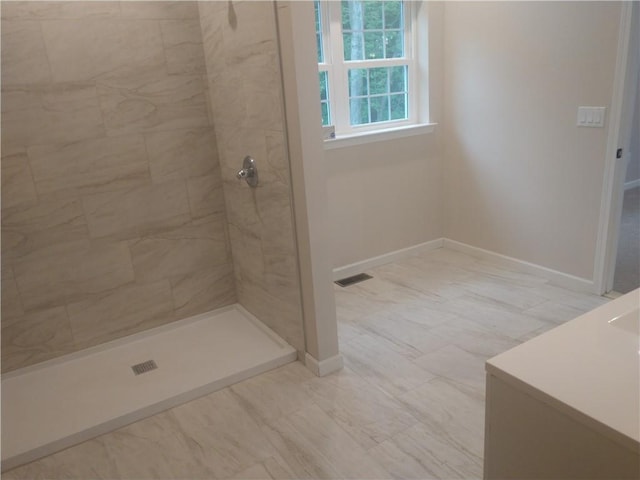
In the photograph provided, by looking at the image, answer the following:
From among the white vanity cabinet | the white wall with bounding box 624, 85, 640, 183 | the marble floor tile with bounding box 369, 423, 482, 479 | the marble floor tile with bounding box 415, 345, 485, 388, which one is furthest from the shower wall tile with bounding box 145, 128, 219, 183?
the white wall with bounding box 624, 85, 640, 183

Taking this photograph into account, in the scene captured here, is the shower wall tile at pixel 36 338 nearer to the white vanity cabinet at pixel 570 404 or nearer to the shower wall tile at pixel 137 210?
the shower wall tile at pixel 137 210

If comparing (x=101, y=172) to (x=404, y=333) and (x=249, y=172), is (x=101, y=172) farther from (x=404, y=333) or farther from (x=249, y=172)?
(x=404, y=333)

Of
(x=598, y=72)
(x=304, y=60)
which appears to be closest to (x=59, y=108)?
(x=304, y=60)

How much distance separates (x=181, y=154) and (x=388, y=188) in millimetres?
1557

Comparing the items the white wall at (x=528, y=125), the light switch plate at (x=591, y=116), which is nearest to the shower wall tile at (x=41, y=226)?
the white wall at (x=528, y=125)

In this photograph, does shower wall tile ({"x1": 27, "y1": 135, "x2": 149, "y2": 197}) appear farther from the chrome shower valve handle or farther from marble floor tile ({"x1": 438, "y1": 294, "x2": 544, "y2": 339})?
marble floor tile ({"x1": 438, "y1": 294, "x2": 544, "y2": 339})

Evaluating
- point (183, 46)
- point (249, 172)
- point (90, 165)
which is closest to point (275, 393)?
point (249, 172)

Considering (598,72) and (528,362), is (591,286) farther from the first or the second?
(528,362)

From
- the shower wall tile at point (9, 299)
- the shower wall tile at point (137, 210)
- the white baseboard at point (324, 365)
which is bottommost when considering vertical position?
the white baseboard at point (324, 365)

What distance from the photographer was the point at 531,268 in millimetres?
3535

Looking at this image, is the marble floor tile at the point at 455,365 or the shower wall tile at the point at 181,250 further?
the shower wall tile at the point at 181,250

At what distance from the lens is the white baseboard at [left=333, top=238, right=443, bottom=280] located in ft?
12.2

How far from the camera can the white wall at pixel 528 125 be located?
116 inches

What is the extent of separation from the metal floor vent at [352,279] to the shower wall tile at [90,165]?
150cm
